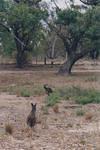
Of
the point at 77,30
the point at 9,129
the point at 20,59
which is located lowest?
the point at 20,59

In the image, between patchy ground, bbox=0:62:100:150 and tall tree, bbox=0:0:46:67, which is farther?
tall tree, bbox=0:0:46:67

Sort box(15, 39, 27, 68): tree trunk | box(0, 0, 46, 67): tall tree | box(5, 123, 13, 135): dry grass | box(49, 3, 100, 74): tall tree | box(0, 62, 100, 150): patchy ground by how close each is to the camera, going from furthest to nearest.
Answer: box(15, 39, 27, 68): tree trunk → box(0, 0, 46, 67): tall tree → box(49, 3, 100, 74): tall tree → box(5, 123, 13, 135): dry grass → box(0, 62, 100, 150): patchy ground

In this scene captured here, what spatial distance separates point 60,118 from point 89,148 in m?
5.84

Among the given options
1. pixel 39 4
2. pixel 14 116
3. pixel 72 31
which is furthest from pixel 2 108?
pixel 39 4

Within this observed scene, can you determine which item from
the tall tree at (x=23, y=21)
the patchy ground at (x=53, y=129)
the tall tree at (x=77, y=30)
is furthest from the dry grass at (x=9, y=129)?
the tall tree at (x=23, y=21)

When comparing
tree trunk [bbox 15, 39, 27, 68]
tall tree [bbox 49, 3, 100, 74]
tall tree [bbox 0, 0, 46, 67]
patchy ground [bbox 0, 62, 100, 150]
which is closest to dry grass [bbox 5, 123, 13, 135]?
patchy ground [bbox 0, 62, 100, 150]

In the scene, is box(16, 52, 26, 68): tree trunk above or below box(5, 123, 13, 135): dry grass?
below

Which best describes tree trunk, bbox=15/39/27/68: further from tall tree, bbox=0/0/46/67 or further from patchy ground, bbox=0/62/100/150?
patchy ground, bbox=0/62/100/150

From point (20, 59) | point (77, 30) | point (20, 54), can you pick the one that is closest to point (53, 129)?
point (77, 30)

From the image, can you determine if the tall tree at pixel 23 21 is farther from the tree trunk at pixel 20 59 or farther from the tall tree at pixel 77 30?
the tall tree at pixel 77 30

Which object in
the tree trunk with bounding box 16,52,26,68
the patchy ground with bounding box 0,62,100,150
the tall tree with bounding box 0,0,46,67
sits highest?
the patchy ground with bounding box 0,62,100,150

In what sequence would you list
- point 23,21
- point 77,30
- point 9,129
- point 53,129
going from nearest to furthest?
point 9,129
point 53,129
point 77,30
point 23,21

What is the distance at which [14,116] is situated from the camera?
18.8 meters

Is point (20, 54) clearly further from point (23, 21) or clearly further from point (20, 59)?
point (23, 21)
